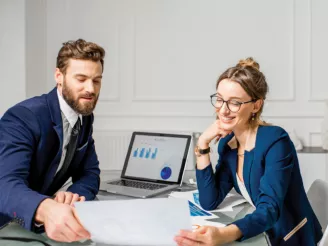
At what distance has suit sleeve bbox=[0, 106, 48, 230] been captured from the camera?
4.19 ft

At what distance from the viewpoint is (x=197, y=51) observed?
13.2 ft

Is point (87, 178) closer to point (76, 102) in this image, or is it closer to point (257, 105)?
point (76, 102)

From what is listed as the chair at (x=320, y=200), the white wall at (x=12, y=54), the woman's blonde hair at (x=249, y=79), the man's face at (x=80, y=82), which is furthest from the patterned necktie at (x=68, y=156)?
the white wall at (x=12, y=54)

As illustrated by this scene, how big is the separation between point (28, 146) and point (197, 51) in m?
2.71

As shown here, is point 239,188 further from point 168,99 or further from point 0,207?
point 168,99

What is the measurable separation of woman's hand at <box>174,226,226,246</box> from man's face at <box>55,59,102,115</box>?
73 centimetres

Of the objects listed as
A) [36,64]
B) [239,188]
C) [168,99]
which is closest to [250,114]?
[239,188]

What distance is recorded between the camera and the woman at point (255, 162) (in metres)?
1.62

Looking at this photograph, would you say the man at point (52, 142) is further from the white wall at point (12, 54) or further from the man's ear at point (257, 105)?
the white wall at point (12, 54)

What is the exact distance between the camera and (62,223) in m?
1.14

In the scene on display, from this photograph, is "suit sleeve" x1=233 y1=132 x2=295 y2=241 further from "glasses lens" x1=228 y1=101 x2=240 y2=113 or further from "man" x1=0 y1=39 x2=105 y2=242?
"man" x1=0 y1=39 x2=105 y2=242

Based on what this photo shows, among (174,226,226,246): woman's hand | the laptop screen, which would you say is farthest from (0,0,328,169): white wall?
(174,226,226,246): woman's hand

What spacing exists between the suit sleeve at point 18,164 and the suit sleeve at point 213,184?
26.0 inches

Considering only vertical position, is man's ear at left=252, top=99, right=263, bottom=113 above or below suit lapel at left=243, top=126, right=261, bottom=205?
above
